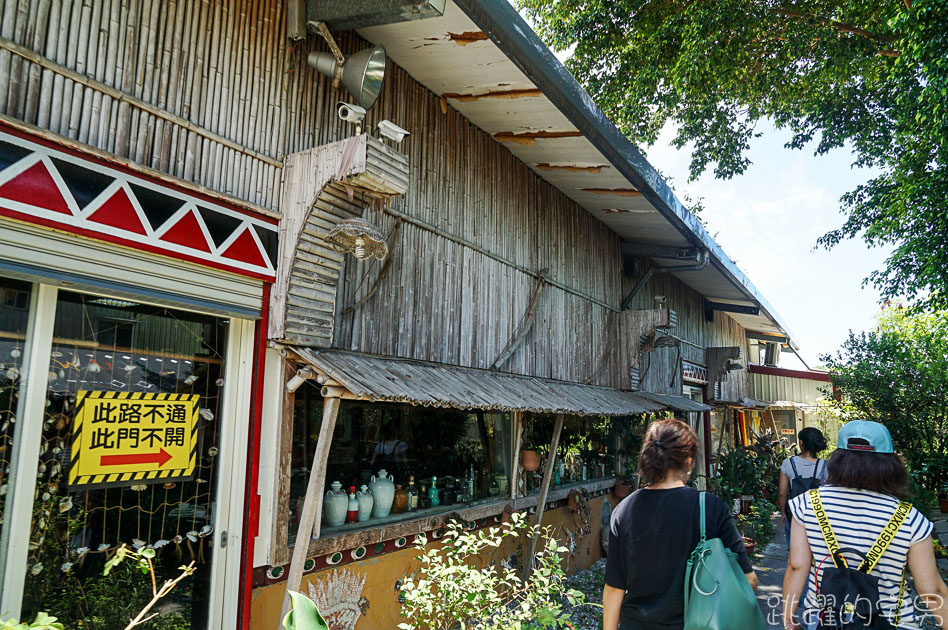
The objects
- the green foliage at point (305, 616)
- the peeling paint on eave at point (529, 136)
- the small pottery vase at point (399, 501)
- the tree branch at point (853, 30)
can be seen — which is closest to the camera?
the green foliage at point (305, 616)

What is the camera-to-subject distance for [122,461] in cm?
302

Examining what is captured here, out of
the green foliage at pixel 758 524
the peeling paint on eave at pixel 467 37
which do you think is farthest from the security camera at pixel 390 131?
the green foliage at pixel 758 524

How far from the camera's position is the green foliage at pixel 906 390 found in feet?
29.8

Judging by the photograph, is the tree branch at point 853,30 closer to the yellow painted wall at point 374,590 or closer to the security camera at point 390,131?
the security camera at point 390,131

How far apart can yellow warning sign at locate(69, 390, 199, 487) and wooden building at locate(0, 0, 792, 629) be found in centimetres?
4

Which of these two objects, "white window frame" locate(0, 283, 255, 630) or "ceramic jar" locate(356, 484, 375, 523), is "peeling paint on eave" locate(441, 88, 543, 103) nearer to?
"white window frame" locate(0, 283, 255, 630)

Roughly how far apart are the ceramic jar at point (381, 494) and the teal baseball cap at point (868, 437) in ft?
9.89

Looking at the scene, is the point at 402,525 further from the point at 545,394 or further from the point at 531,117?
the point at 531,117

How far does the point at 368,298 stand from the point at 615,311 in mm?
5548

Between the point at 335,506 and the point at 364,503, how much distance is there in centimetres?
30

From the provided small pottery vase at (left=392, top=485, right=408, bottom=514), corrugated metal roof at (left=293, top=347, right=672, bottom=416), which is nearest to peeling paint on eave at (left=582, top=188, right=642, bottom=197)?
corrugated metal roof at (left=293, top=347, right=672, bottom=416)

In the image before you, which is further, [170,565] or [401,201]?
[401,201]

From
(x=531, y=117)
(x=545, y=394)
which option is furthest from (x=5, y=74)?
(x=545, y=394)

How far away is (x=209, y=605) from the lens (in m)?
3.36
